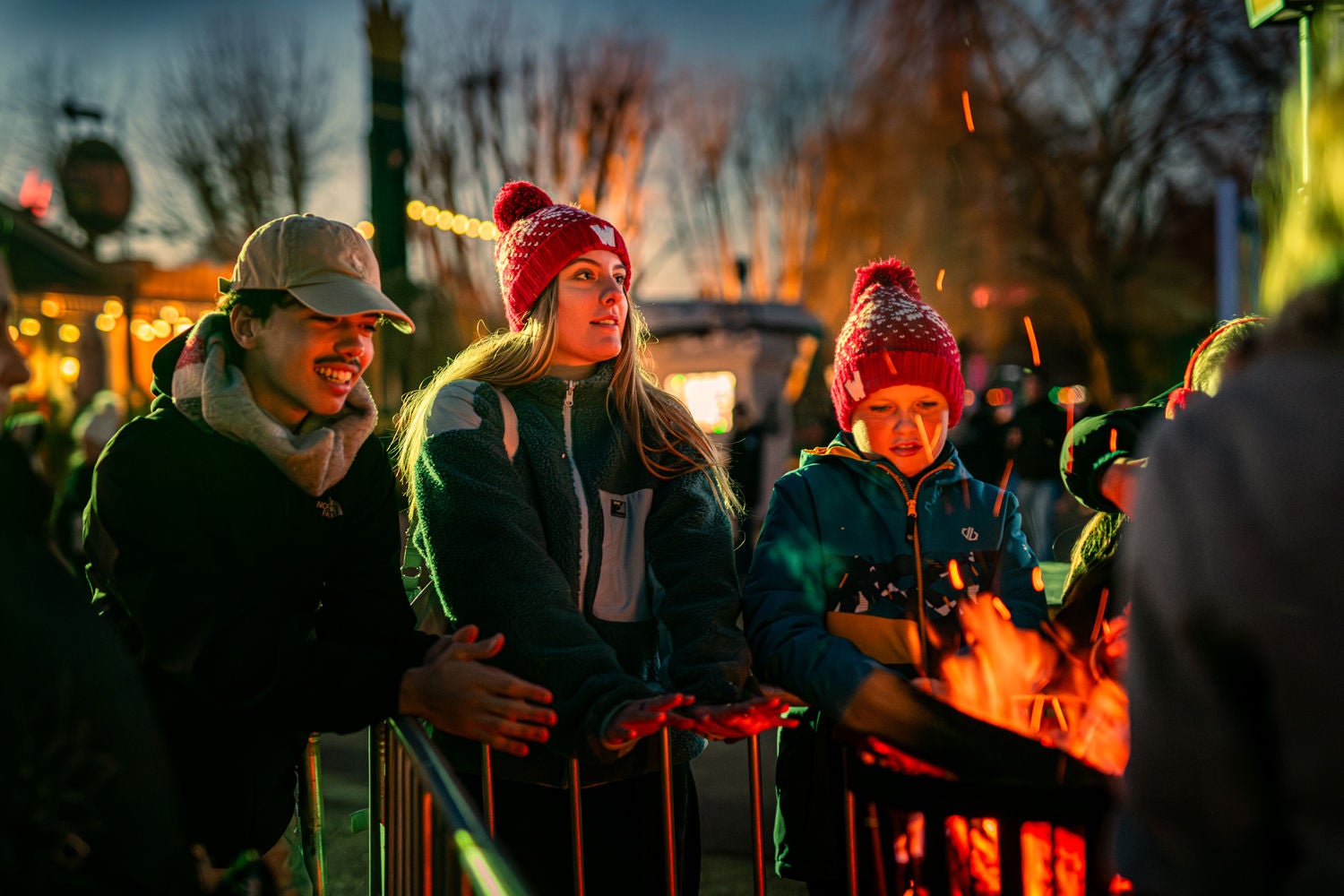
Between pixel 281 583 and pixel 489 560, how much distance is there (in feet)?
1.42

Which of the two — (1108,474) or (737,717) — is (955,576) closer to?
(1108,474)

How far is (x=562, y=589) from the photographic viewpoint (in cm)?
232

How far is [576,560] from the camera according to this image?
8.15 ft

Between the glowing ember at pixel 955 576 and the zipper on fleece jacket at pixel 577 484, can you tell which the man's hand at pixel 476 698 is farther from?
the glowing ember at pixel 955 576

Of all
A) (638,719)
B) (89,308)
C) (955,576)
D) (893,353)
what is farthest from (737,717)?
(89,308)

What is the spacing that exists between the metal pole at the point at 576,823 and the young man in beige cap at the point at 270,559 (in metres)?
0.25

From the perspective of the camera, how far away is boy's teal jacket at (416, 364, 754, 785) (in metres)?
2.25

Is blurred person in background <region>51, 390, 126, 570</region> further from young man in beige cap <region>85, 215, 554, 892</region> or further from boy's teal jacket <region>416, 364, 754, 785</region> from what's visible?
boy's teal jacket <region>416, 364, 754, 785</region>

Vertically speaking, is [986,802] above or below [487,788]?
above

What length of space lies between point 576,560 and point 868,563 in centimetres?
71

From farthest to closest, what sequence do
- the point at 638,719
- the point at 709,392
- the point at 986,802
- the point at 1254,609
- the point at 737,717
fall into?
the point at 709,392, the point at 737,717, the point at 638,719, the point at 986,802, the point at 1254,609

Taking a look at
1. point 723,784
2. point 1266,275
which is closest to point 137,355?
point 723,784

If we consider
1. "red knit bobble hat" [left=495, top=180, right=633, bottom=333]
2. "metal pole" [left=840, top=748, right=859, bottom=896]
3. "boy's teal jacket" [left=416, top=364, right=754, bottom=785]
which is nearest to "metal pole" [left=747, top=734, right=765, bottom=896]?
"boy's teal jacket" [left=416, top=364, right=754, bottom=785]

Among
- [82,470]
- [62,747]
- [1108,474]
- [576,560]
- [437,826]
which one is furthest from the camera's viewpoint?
[82,470]
